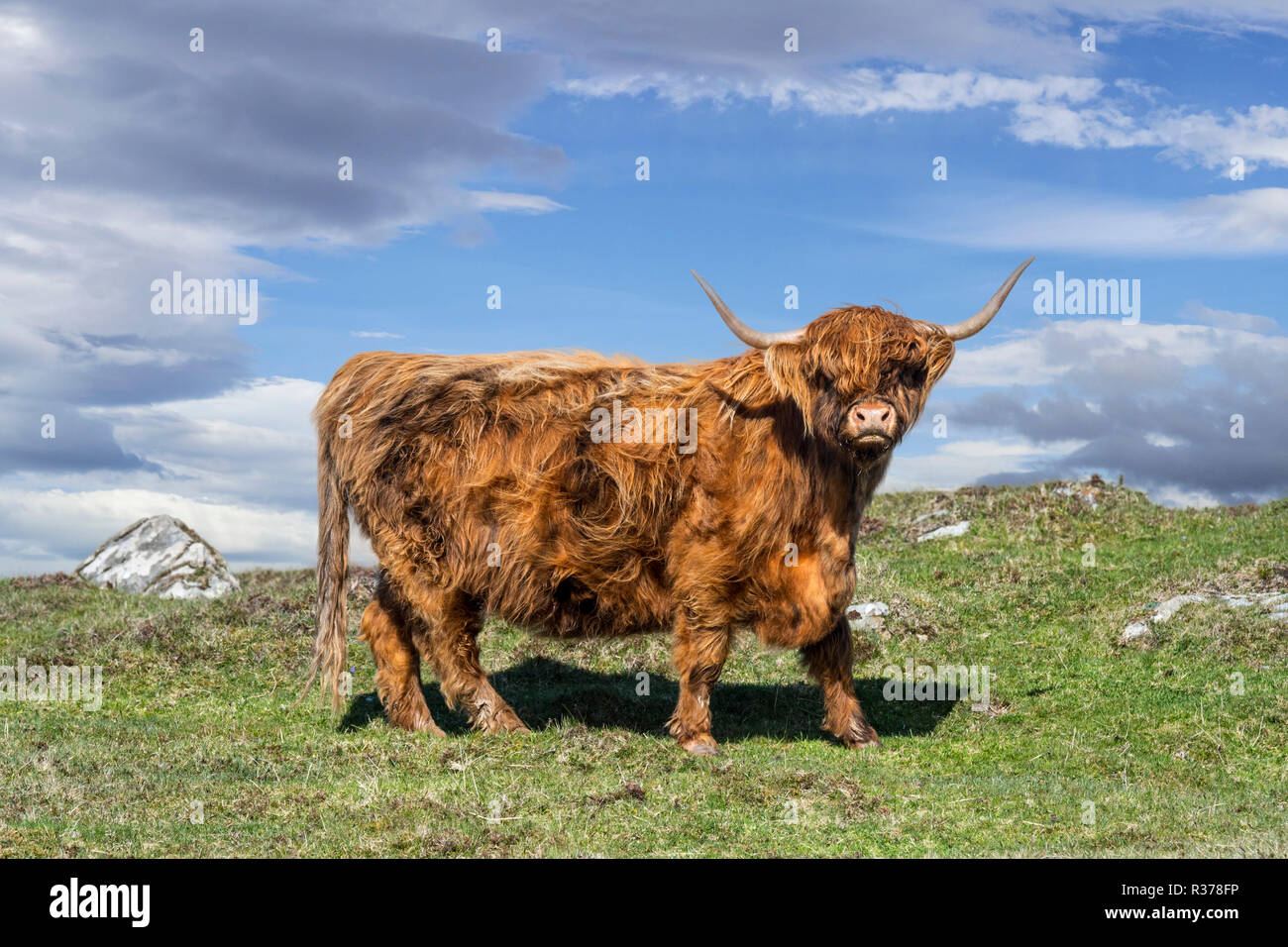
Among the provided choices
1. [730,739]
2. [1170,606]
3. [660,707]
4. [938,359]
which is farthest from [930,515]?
[938,359]

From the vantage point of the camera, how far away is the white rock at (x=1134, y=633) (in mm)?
10680

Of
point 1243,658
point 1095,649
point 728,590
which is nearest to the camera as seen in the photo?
point 728,590

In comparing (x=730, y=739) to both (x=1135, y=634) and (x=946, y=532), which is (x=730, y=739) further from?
(x=946, y=532)

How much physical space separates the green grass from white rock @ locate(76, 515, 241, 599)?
876 millimetres

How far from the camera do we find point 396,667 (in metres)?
8.75

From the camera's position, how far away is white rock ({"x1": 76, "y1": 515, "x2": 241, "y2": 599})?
15.2 meters

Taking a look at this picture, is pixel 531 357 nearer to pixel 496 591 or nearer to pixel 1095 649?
pixel 496 591

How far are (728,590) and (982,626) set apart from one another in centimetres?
461

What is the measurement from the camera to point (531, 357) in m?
8.91

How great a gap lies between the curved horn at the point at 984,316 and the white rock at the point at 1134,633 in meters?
4.14

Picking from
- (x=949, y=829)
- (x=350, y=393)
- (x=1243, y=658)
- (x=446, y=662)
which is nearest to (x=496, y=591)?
(x=446, y=662)

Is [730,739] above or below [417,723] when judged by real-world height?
below

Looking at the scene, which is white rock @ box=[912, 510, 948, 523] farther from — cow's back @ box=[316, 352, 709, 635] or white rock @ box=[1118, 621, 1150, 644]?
cow's back @ box=[316, 352, 709, 635]

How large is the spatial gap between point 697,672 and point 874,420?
219cm
